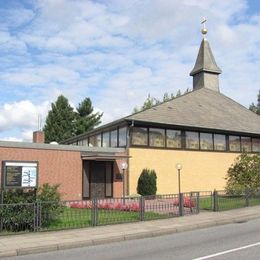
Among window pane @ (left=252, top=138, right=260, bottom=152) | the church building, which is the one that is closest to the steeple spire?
the church building

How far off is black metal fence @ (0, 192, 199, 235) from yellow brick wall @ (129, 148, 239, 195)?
33.0ft

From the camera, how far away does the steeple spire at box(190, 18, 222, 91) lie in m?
41.9

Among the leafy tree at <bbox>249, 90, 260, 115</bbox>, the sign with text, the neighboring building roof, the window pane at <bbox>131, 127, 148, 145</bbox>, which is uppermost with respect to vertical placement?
the leafy tree at <bbox>249, 90, 260, 115</bbox>

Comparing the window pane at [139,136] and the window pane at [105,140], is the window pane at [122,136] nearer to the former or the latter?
the window pane at [139,136]

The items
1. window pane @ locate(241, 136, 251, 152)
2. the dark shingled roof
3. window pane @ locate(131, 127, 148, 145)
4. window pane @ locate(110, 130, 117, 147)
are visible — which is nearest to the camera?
window pane @ locate(131, 127, 148, 145)

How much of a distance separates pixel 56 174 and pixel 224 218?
449 inches

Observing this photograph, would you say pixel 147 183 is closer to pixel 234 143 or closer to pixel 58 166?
pixel 58 166

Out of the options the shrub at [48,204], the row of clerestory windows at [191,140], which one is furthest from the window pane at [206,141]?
the shrub at [48,204]

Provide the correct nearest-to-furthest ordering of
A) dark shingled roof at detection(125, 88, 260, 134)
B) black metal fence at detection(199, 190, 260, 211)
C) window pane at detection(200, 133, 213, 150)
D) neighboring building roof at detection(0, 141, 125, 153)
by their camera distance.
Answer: black metal fence at detection(199, 190, 260, 211) → neighboring building roof at detection(0, 141, 125, 153) → dark shingled roof at detection(125, 88, 260, 134) → window pane at detection(200, 133, 213, 150)

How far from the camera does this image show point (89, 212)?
52.4 feet

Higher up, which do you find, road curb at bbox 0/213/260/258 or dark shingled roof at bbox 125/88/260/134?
dark shingled roof at bbox 125/88/260/134

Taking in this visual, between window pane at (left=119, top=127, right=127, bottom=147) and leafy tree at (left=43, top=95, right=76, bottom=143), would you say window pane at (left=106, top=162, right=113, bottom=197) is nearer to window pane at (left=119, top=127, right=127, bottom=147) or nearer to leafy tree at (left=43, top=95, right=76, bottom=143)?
window pane at (left=119, top=127, right=127, bottom=147)

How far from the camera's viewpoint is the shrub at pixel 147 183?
28828 mm

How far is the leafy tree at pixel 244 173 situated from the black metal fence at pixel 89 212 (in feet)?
43.0
